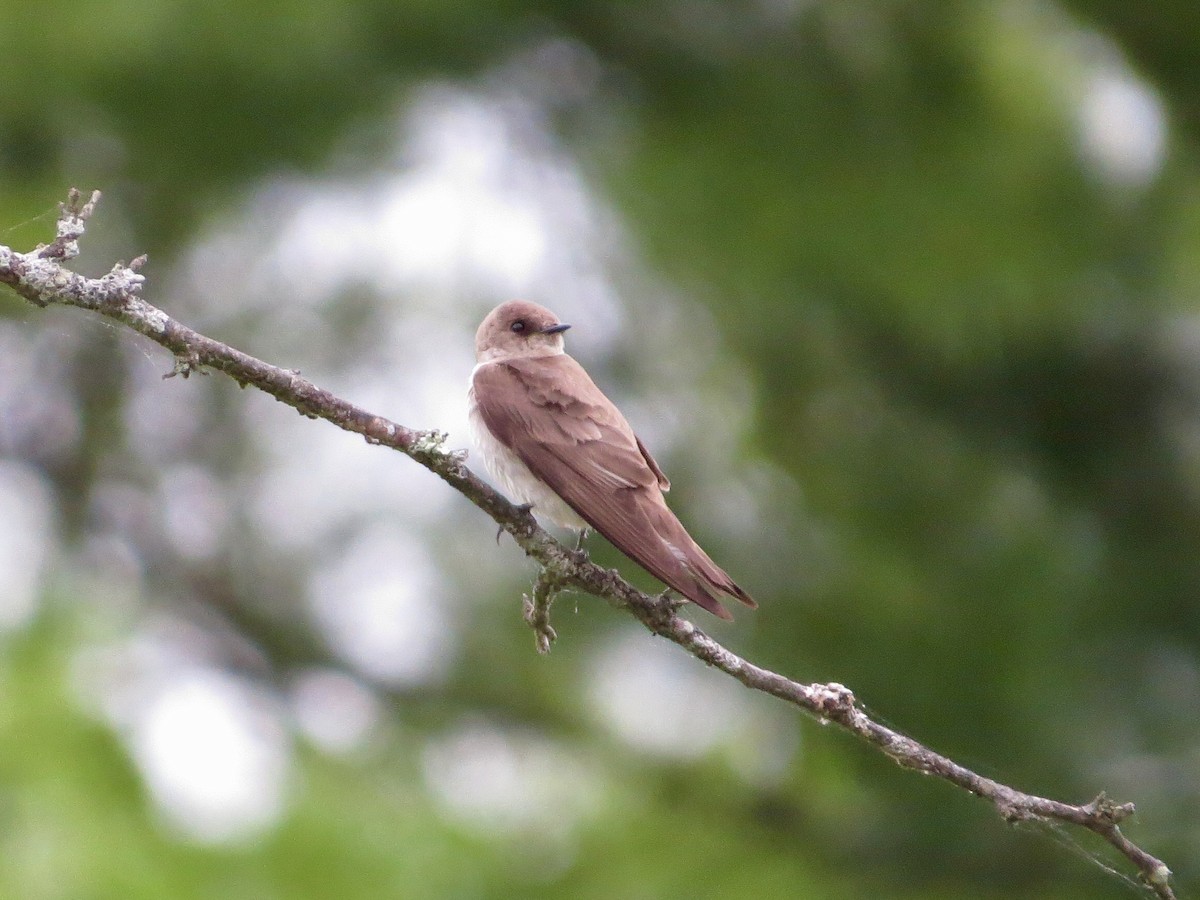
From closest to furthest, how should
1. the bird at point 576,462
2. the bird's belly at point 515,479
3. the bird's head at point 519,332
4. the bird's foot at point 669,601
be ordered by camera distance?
the bird's foot at point 669,601 < the bird at point 576,462 < the bird's belly at point 515,479 < the bird's head at point 519,332

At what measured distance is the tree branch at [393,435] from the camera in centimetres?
238

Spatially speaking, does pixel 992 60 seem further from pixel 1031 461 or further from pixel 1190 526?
pixel 1190 526

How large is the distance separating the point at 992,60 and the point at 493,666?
385 centimetres

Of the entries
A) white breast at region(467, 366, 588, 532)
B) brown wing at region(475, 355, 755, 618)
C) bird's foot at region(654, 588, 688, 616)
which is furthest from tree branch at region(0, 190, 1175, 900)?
white breast at region(467, 366, 588, 532)

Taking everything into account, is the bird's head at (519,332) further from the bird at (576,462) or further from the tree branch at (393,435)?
the tree branch at (393,435)

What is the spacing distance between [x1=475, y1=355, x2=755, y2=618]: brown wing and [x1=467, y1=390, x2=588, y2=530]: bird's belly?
32 millimetres

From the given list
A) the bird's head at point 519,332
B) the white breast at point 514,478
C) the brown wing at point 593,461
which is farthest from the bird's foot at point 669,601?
the bird's head at point 519,332

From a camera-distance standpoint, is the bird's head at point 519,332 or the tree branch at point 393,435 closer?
the tree branch at point 393,435

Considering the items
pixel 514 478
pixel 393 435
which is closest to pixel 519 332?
pixel 514 478

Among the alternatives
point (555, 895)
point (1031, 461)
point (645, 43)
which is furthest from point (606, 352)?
point (555, 895)

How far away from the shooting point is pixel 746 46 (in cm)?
639

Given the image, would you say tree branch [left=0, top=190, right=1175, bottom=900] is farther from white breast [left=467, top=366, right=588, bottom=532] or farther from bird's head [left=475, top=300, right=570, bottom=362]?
bird's head [left=475, top=300, right=570, bottom=362]

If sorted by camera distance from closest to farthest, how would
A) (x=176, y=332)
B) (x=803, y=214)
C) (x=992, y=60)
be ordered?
1. (x=176, y=332)
2. (x=803, y=214)
3. (x=992, y=60)

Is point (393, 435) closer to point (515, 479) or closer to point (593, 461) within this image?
point (593, 461)
